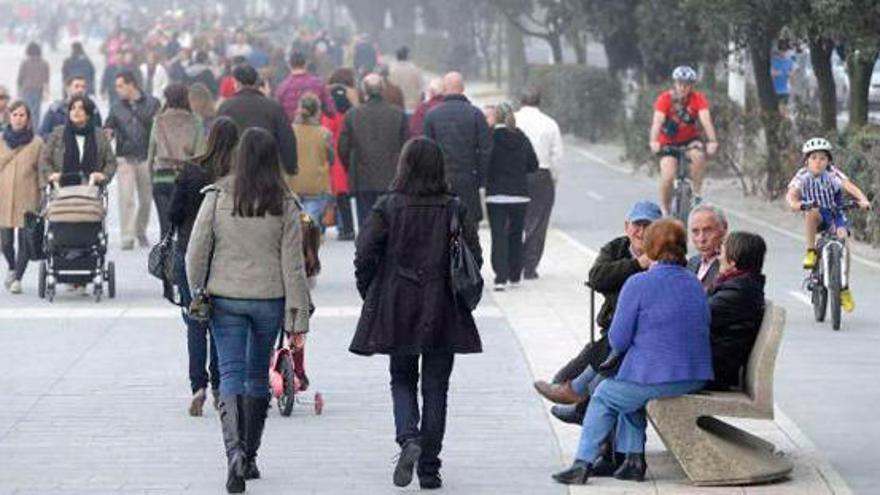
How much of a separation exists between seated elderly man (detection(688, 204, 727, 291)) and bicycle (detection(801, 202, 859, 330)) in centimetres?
514

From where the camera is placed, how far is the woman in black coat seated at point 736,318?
38.1ft

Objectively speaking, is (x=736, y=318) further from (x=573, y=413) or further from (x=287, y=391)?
(x=287, y=391)

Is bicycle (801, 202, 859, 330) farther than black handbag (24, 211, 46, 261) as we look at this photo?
No

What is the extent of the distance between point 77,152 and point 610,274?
866 cm

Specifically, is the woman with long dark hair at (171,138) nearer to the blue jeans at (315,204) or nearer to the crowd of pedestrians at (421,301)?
the blue jeans at (315,204)

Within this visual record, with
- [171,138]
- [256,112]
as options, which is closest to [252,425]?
[256,112]

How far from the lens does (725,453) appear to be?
1130cm

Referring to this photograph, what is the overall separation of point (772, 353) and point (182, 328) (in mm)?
7039

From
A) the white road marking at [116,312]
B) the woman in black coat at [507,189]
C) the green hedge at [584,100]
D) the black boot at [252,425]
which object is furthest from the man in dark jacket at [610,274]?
the green hedge at [584,100]

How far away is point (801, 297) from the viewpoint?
19.5 metres

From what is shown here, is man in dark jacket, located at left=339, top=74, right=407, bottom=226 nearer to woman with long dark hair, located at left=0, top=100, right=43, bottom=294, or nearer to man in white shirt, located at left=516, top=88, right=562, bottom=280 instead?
man in white shirt, located at left=516, top=88, right=562, bottom=280

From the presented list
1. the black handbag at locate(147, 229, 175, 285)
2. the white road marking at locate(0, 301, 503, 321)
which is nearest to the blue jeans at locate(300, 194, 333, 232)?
the white road marking at locate(0, 301, 503, 321)

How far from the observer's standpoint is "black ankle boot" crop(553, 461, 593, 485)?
11383mm

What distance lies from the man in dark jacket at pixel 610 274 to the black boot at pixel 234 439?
144cm
